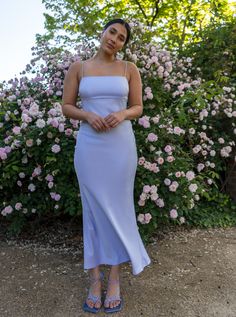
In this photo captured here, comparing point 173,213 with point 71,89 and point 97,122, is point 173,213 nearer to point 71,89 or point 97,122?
point 97,122

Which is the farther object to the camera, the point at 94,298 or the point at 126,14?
the point at 126,14

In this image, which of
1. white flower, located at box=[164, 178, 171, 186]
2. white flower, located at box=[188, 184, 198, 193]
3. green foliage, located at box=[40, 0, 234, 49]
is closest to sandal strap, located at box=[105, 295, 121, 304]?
white flower, located at box=[164, 178, 171, 186]

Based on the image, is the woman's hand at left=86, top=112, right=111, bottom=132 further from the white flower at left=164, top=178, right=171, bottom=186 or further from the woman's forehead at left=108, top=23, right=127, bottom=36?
the white flower at left=164, top=178, right=171, bottom=186

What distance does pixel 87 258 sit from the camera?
8.81 ft

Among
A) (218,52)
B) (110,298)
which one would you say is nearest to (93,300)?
(110,298)

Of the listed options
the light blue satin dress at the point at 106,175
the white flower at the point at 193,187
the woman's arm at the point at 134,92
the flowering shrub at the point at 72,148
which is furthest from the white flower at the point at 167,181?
the woman's arm at the point at 134,92

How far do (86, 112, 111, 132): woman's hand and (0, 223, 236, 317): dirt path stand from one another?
130 centimetres

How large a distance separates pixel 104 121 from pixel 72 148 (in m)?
1.24

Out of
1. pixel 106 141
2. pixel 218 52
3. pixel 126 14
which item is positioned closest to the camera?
pixel 106 141

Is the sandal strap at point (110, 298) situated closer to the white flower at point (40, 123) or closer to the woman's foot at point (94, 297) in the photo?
the woman's foot at point (94, 297)

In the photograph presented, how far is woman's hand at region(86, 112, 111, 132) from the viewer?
2.37m

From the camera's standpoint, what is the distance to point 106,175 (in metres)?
2.52

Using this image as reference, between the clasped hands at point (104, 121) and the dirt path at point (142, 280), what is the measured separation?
1304 mm

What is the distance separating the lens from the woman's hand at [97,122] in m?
2.37
